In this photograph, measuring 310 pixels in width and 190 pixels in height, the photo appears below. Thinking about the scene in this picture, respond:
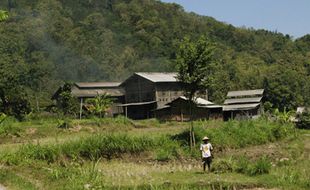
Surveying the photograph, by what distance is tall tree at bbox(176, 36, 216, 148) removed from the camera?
1038 inches

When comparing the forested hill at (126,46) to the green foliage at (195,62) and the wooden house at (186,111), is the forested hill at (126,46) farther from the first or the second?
the green foliage at (195,62)

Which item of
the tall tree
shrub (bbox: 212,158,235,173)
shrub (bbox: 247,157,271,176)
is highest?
the tall tree

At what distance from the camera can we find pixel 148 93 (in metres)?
54.8

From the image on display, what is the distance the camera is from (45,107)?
2293 inches

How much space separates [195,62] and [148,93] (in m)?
28.5

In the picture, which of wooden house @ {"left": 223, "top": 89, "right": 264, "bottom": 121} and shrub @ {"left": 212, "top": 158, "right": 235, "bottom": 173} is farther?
wooden house @ {"left": 223, "top": 89, "right": 264, "bottom": 121}

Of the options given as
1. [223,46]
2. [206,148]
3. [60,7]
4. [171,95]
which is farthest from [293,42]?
[206,148]

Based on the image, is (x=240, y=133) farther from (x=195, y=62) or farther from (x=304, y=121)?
(x=304, y=121)

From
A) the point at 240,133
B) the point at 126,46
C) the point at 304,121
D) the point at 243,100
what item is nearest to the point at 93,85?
the point at 243,100

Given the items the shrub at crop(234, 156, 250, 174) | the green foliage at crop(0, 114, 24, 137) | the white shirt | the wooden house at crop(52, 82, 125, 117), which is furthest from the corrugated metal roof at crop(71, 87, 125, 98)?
the shrub at crop(234, 156, 250, 174)

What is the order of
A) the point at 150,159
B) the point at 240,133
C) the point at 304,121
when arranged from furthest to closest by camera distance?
the point at 304,121, the point at 240,133, the point at 150,159

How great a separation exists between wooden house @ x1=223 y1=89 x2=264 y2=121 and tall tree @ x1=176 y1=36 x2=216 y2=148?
82.6 feet

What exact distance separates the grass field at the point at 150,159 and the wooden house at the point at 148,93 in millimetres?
17629

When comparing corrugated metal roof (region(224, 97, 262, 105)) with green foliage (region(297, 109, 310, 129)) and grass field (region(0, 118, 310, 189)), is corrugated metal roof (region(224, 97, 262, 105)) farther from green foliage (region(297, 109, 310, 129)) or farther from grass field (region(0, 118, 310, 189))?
grass field (region(0, 118, 310, 189))
